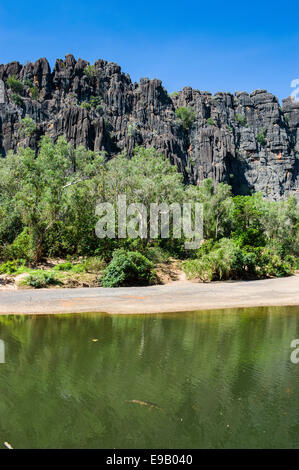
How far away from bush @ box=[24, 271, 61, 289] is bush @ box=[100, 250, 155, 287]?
3.36 m

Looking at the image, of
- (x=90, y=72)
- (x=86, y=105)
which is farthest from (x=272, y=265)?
(x=90, y=72)

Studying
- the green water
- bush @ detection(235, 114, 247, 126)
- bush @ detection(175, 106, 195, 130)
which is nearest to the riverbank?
the green water

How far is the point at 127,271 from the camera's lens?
79.5 ft

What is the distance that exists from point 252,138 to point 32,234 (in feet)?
310

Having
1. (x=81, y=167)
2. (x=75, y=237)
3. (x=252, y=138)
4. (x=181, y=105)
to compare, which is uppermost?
(x=181, y=105)

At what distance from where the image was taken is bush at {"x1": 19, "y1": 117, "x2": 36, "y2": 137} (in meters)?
75.1

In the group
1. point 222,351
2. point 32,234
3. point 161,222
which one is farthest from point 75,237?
point 222,351

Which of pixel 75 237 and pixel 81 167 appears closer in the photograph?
pixel 75 237

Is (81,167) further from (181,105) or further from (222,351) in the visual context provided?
(181,105)

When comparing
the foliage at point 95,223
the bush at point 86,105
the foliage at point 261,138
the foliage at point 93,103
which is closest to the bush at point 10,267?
the foliage at point 95,223

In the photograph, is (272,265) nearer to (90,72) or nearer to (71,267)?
(71,267)

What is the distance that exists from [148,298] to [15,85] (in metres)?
84.6
